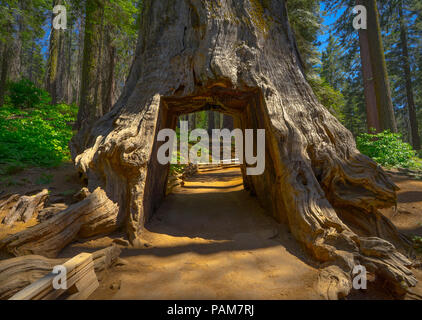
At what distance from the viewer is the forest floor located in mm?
2055

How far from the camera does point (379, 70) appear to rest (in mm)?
9523

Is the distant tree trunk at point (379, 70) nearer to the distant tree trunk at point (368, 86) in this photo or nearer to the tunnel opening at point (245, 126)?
the distant tree trunk at point (368, 86)

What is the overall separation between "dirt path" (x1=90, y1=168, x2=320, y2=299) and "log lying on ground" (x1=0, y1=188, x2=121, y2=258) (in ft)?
1.99

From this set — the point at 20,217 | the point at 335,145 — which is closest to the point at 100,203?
the point at 20,217

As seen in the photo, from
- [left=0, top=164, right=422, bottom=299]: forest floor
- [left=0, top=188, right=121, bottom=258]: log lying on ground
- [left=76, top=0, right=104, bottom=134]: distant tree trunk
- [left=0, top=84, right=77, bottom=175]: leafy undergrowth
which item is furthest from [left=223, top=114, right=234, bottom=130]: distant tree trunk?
[left=0, top=188, right=121, bottom=258]: log lying on ground

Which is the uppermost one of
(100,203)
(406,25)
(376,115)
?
(406,25)

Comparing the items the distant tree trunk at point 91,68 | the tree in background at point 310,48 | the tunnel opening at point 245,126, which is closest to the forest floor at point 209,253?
the tunnel opening at point 245,126

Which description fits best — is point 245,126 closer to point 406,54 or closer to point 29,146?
point 29,146

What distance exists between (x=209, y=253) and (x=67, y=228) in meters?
1.90

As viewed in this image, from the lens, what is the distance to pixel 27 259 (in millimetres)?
1944

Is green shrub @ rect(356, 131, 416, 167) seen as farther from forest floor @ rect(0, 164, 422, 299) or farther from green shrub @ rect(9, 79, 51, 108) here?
green shrub @ rect(9, 79, 51, 108)

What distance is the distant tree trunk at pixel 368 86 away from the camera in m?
9.77
